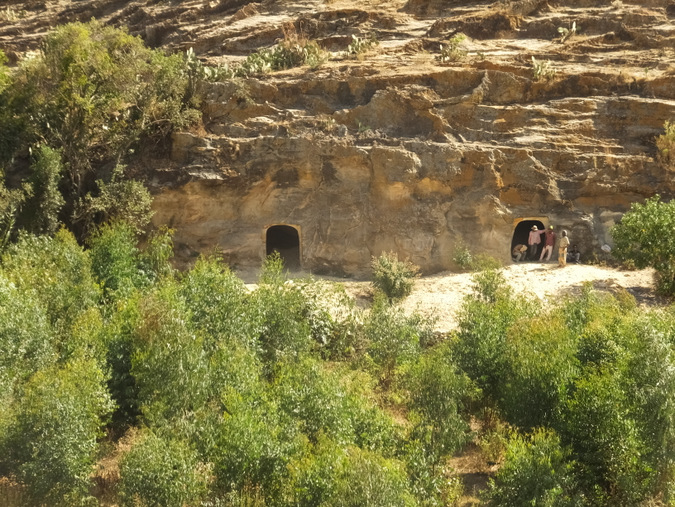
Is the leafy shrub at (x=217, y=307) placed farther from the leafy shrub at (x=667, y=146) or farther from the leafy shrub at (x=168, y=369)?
the leafy shrub at (x=667, y=146)

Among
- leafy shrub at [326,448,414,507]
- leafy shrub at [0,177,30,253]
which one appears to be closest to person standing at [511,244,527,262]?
leafy shrub at [326,448,414,507]

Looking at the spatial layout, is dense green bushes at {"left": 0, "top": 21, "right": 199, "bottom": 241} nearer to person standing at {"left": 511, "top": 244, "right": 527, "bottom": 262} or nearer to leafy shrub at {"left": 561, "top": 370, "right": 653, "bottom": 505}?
person standing at {"left": 511, "top": 244, "right": 527, "bottom": 262}

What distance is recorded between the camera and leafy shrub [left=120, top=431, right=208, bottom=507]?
1039 cm

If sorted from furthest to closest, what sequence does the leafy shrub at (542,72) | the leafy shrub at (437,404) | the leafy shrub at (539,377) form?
the leafy shrub at (542,72) < the leafy shrub at (539,377) < the leafy shrub at (437,404)

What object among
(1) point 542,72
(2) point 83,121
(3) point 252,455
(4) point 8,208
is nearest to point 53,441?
(3) point 252,455

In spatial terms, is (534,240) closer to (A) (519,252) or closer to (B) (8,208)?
(A) (519,252)

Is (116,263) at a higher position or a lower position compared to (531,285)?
higher

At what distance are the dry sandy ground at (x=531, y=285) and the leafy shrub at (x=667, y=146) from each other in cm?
319

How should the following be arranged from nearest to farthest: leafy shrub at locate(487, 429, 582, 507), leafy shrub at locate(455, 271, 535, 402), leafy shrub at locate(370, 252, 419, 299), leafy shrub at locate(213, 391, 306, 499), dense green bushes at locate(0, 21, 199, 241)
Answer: leafy shrub at locate(487, 429, 582, 507)
leafy shrub at locate(213, 391, 306, 499)
leafy shrub at locate(455, 271, 535, 402)
leafy shrub at locate(370, 252, 419, 299)
dense green bushes at locate(0, 21, 199, 241)

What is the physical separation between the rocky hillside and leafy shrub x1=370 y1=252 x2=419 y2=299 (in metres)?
1.39

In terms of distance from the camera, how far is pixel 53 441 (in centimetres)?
1112

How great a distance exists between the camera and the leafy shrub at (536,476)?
10.5 metres

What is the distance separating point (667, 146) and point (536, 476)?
42.1 feet

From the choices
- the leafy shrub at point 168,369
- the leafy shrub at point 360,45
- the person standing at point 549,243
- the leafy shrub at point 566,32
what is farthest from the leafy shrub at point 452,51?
the leafy shrub at point 168,369
